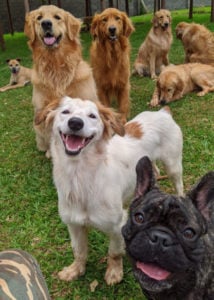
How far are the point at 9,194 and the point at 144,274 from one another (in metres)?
3.00

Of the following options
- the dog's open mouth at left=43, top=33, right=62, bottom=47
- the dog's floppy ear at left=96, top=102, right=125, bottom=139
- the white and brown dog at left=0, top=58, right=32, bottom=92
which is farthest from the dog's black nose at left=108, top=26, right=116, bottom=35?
the white and brown dog at left=0, top=58, right=32, bottom=92

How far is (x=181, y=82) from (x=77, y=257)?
18.1 feet

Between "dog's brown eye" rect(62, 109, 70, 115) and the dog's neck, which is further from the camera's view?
the dog's neck

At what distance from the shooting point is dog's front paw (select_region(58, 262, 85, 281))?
11.1 feet

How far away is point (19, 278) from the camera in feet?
7.67

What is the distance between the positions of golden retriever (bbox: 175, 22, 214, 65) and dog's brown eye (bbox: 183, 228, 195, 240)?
8.23 m

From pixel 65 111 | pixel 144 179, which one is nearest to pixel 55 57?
pixel 65 111

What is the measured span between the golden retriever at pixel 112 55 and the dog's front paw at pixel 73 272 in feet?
12.5

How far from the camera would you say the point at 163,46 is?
32.9 ft

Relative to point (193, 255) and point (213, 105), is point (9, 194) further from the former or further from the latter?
point (213, 105)

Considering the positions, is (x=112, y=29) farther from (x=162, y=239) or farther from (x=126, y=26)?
(x=162, y=239)

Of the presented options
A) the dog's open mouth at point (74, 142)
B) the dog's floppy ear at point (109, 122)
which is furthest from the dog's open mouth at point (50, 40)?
the dog's open mouth at point (74, 142)

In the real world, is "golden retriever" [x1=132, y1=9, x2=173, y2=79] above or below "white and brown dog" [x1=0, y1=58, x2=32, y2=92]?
above

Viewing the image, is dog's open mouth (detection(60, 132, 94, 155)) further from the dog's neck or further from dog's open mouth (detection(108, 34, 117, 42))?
dog's open mouth (detection(108, 34, 117, 42))
